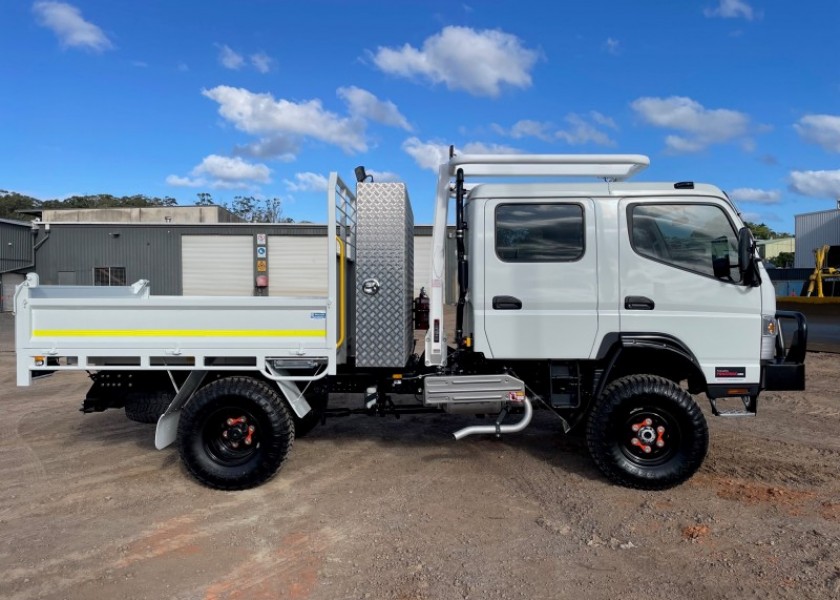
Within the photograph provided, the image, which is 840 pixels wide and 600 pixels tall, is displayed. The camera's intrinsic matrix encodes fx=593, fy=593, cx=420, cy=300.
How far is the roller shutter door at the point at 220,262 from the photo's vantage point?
31953 millimetres

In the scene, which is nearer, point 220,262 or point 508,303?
point 508,303

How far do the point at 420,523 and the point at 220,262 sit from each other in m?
30.3

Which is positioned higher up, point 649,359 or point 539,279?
point 539,279

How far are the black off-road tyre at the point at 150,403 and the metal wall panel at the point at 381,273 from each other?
5.61ft

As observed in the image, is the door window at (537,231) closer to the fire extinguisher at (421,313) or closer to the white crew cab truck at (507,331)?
the white crew cab truck at (507,331)

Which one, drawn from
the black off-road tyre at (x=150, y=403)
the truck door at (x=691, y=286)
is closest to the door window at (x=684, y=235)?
the truck door at (x=691, y=286)

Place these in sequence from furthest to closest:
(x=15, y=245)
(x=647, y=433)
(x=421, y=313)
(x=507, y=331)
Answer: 1. (x=15, y=245)
2. (x=421, y=313)
3. (x=507, y=331)
4. (x=647, y=433)

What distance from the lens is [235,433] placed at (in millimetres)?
4996

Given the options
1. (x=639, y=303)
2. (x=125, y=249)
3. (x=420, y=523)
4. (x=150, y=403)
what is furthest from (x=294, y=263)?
(x=420, y=523)

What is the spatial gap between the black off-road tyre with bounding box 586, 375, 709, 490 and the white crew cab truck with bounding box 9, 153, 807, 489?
12 mm

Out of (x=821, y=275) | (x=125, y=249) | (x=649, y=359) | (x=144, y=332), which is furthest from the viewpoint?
(x=125, y=249)

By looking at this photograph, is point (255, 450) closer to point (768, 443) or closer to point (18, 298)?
point (18, 298)

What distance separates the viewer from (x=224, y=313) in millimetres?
4789

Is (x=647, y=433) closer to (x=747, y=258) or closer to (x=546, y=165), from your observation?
(x=747, y=258)
